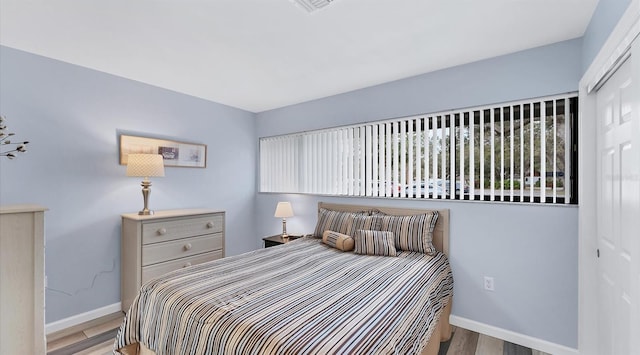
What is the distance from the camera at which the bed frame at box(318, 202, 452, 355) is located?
2000 mm

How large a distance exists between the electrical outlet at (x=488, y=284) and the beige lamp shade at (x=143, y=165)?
325 centimetres

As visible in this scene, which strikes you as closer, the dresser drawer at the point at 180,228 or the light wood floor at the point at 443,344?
the light wood floor at the point at 443,344

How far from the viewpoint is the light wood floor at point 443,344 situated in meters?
2.22

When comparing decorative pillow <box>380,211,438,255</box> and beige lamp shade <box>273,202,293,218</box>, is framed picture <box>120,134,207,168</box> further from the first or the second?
decorative pillow <box>380,211,438,255</box>

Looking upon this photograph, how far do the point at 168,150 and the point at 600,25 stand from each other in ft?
12.6

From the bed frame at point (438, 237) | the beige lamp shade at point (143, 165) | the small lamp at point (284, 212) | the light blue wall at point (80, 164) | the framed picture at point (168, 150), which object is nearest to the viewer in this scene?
the bed frame at point (438, 237)

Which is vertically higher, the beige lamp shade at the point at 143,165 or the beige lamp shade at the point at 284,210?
the beige lamp shade at the point at 143,165

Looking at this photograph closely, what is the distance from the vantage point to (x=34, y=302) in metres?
1.56

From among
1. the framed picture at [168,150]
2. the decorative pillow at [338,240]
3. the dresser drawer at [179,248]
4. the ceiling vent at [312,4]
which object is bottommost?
the dresser drawer at [179,248]

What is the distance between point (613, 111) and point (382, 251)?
5.77 feet

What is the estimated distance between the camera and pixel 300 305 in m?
1.49

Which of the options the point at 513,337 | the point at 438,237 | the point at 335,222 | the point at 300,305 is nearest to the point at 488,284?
the point at 513,337

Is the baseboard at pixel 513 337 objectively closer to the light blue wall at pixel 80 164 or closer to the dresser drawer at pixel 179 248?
the dresser drawer at pixel 179 248

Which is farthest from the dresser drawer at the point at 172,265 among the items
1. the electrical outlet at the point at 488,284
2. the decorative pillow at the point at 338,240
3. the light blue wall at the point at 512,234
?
the electrical outlet at the point at 488,284
